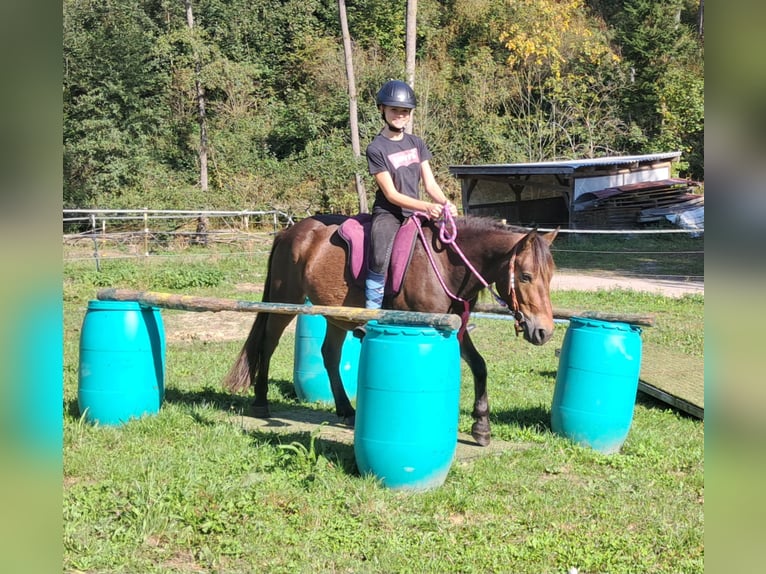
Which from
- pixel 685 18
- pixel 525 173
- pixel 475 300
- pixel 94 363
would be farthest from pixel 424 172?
pixel 685 18

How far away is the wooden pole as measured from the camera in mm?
5562

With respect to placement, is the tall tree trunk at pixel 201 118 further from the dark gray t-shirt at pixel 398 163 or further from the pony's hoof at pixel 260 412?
the dark gray t-shirt at pixel 398 163

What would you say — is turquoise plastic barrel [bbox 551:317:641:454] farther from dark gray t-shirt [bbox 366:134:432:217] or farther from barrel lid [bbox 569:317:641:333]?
dark gray t-shirt [bbox 366:134:432:217]

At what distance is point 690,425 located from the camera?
625 centimetres

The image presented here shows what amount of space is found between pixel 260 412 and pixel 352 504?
2.39m

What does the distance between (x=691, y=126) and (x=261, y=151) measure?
65.6 ft

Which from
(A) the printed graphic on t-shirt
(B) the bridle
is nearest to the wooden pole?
(B) the bridle

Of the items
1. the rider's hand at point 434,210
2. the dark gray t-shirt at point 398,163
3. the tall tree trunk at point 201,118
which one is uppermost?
the tall tree trunk at point 201,118

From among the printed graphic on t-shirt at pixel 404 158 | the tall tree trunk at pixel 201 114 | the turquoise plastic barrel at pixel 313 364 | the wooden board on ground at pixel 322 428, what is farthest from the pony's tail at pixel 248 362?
the tall tree trunk at pixel 201 114

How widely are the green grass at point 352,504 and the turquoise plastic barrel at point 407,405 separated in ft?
0.53

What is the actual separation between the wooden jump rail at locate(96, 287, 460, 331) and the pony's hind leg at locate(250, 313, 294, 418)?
104 centimetres

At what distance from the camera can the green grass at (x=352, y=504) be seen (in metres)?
3.57

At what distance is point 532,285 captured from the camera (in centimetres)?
496

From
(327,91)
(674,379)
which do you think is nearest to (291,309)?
(674,379)
